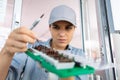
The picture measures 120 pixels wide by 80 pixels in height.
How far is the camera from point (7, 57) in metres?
0.52

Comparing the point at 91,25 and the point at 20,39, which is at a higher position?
the point at 91,25

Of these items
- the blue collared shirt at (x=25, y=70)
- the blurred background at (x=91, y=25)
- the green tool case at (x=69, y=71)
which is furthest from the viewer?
the blurred background at (x=91, y=25)

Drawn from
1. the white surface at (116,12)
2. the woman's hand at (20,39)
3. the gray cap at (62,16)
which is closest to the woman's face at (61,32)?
the gray cap at (62,16)

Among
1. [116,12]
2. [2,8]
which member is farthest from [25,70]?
[116,12]

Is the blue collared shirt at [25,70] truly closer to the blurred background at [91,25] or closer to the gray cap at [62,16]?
the gray cap at [62,16]

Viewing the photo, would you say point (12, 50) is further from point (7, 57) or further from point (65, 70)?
point (65, 70)

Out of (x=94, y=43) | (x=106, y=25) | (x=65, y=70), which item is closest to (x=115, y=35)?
(x=106, y=25)

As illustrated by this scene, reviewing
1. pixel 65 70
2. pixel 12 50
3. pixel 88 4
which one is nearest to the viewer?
pixel 65 70

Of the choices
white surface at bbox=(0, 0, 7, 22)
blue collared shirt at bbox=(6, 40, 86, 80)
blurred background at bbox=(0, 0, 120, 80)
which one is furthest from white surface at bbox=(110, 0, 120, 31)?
white surface at bbox=(0, 0, 7, 22)

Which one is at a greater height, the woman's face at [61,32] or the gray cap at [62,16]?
the gray cap at [62,16]

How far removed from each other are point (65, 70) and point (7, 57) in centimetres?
27

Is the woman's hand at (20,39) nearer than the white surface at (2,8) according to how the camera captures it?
Yes

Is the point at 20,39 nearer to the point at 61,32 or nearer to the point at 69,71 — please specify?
the point at 69,71

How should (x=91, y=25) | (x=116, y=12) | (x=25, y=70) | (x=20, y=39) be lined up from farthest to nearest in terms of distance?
(x=91, y=25), (x=116, y=12), (x=25, y=70), (x=20, y=39)
